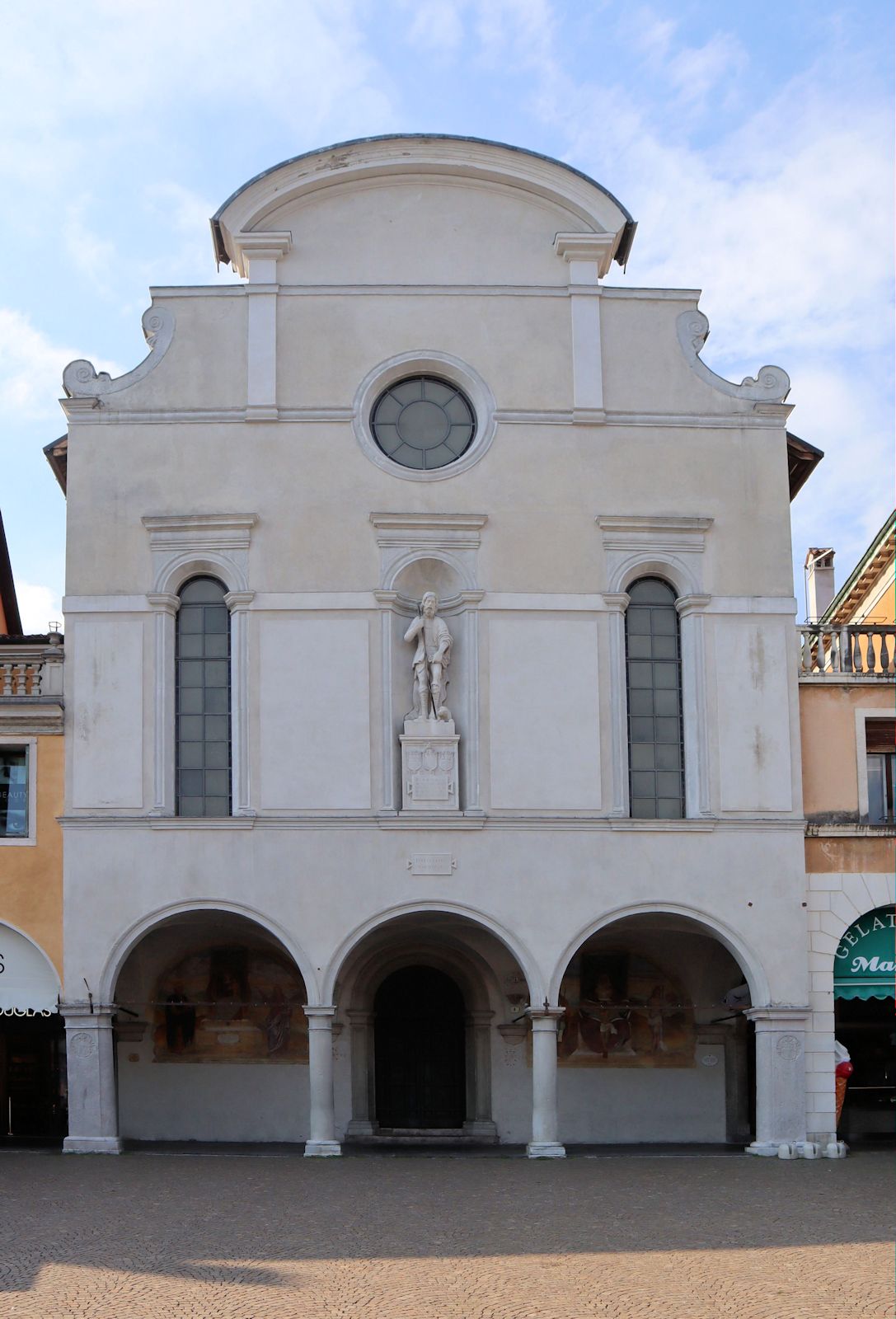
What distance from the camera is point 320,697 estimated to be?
78.6 feet

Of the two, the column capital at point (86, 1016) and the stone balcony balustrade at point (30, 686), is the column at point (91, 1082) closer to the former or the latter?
the column capital at point (86, 1016)

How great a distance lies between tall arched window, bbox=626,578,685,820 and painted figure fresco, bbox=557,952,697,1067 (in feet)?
11.6

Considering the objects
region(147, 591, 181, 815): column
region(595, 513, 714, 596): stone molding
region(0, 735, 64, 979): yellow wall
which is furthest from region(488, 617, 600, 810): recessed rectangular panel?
region(0, 735, 64, 979): yellow wall

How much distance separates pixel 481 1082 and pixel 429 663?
21.3ft

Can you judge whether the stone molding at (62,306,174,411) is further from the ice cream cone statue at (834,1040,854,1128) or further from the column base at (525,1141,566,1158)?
the ice cream cone statue at (834,1040,854,1128)

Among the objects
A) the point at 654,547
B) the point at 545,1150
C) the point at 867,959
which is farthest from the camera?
the point at 654,547

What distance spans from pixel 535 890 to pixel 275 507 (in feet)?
21.0

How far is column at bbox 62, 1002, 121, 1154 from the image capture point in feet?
74.7

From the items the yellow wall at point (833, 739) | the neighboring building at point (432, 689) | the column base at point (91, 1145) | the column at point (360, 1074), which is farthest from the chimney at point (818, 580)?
the column base at point (91, 1145)

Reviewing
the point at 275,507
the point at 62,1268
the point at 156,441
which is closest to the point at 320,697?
the point at 275,507

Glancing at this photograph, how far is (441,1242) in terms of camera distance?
50.9ft

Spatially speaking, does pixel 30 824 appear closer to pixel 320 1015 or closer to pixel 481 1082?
pixel 320 1015

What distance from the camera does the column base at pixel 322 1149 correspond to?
22.7 metres

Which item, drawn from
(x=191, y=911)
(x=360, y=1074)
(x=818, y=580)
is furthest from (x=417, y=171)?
(x=818, y=580)
